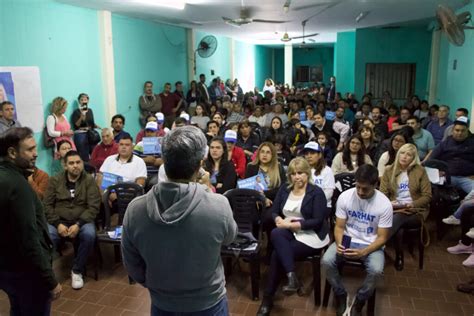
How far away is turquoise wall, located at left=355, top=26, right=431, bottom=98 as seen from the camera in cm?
1195

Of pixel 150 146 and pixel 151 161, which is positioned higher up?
pixel 150 146

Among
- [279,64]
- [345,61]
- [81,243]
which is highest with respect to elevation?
[279,64]

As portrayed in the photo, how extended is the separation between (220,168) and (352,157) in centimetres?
163

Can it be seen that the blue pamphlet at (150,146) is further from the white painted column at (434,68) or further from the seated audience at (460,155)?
the white painted column at (434,68)

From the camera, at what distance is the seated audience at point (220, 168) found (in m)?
4.46

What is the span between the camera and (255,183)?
165 inches

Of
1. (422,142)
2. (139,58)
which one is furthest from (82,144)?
(422,142)

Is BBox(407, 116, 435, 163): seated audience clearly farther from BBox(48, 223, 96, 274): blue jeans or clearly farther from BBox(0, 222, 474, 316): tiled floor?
BBox(48, 223, 96, 274): blue jeans

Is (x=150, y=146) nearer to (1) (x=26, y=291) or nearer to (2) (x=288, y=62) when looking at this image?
(1) (x=26, y=291)

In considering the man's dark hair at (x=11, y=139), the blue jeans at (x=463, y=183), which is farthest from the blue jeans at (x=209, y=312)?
the blue jeans at (x=463, y=183)

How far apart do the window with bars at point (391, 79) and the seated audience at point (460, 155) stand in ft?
25.6

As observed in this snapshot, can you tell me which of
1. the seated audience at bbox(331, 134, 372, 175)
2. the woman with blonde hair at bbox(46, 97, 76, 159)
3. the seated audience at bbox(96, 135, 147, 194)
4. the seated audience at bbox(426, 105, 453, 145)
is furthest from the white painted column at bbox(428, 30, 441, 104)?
the woman with blonde hair at bbox(46, 97, 76, 159)

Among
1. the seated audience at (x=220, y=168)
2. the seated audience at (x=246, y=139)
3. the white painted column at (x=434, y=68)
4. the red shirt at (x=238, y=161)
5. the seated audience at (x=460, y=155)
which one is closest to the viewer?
the seated audience at (x=220, y=168)

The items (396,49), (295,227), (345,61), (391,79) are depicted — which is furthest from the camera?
→ (345,61)
